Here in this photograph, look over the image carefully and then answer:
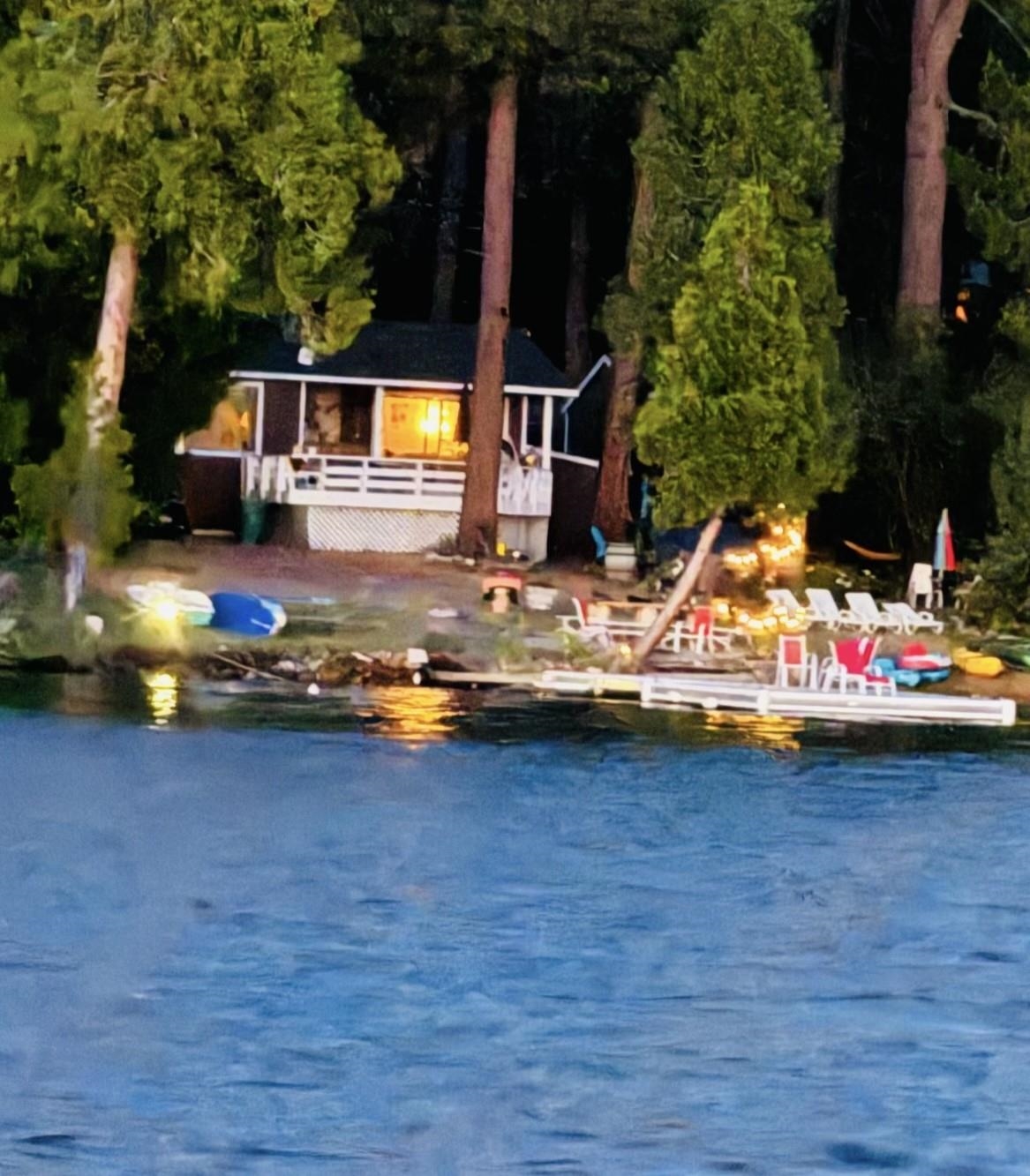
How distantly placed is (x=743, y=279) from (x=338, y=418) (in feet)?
57.4

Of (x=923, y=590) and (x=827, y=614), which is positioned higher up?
(x=923, y=590)

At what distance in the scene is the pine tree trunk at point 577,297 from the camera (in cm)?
5038

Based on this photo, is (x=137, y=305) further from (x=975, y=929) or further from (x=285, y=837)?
(x=975, y=929)

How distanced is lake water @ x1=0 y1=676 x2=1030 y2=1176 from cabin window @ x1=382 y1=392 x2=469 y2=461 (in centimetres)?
1771

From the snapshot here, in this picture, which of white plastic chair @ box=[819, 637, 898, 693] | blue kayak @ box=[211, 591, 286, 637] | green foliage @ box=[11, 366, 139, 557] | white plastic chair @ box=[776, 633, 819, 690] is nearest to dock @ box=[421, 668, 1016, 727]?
white plastic chair @ box=[819, 637, 898, 693]

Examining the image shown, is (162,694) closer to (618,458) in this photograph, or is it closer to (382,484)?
(382,484)

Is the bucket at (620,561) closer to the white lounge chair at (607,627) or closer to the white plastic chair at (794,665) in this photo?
the white lounge chair at (607,627)

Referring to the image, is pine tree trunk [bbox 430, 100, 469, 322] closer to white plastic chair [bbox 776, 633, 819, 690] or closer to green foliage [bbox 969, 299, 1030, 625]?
green foliage [bbox 969, 299, 1030, 625]

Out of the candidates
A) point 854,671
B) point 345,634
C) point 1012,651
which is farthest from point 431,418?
point 854,671

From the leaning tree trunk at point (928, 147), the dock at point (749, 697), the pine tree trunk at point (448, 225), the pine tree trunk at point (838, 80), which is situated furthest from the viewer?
the pine tree trunk at point (448, 225)

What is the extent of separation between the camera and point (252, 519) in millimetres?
40531

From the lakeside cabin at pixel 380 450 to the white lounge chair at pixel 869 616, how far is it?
32.6 ft

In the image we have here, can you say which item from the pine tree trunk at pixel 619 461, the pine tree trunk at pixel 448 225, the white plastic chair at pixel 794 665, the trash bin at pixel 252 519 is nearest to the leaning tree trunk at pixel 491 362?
the pine tree trunk at pixel 619 461

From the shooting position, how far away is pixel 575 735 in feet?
81.4
